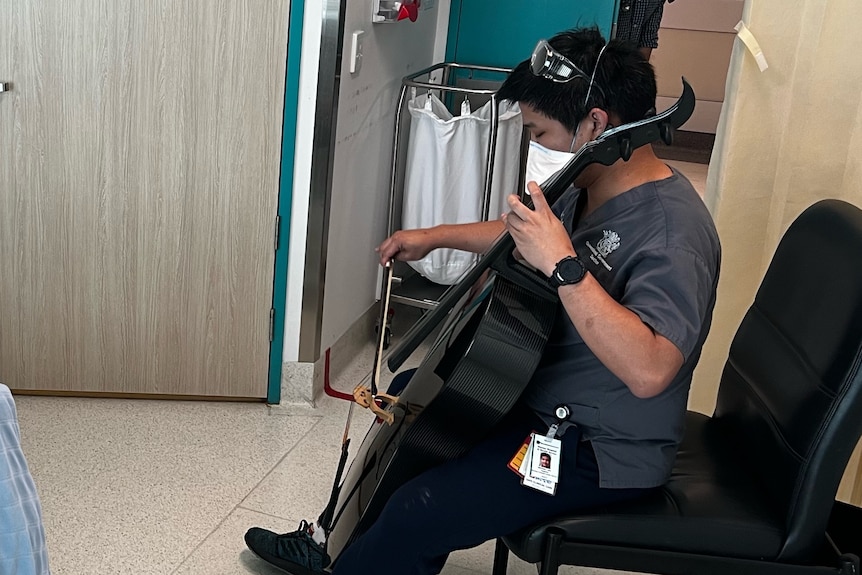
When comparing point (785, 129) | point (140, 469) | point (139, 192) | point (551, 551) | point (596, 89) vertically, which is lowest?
point (140, 469)

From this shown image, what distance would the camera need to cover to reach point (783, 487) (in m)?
1.67

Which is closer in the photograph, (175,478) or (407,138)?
(175,478)

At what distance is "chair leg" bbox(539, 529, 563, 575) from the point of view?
1.60 m

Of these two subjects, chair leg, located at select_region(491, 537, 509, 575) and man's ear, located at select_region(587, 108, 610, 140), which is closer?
man's ear, located at select_region(587, 108, 610, 140)

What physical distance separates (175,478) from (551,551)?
47.9 inches

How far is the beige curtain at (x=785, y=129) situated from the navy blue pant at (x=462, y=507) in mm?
920

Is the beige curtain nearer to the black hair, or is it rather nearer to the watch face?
the black hair

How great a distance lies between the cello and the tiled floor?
2.07 feet

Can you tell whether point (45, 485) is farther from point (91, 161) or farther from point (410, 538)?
point (410, 538)

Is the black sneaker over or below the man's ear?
below

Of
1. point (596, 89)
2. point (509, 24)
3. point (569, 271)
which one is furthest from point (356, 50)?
point (569, 271)

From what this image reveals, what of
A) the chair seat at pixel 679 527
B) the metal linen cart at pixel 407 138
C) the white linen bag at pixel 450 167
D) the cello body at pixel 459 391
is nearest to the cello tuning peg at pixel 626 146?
the cello body at pixel 459 391

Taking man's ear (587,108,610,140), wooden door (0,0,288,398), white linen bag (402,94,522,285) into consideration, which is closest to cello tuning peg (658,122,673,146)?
man's ear (587,108,610,140)

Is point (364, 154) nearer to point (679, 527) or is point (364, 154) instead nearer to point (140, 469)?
point (140, 469)
